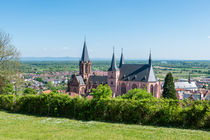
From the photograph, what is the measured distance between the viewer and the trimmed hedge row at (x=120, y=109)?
54.7 feet

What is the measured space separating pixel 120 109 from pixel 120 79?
4609 cm

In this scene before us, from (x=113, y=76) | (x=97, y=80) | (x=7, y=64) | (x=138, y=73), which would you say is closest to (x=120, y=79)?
(x=113, y=76)

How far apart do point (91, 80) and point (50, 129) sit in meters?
54.1

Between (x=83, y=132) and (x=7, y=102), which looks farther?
(x=7, y=102)

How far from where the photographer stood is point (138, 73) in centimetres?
6203

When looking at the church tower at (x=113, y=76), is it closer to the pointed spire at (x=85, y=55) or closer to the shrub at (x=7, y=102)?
the pointed spire at (x=85, y=55)

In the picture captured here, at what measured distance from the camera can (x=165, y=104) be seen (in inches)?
690

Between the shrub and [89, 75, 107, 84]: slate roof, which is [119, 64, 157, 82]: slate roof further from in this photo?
the shrub

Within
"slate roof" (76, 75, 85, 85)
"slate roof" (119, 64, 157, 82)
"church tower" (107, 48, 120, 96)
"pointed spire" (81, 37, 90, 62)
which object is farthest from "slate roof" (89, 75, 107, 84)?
"pointed spire" (81, 37, 90, 62)

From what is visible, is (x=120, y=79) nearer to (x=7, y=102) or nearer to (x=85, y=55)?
(x=85, y=55)

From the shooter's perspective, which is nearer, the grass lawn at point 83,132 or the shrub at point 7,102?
the grass lawn at point 83,132

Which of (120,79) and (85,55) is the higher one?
(85,55)

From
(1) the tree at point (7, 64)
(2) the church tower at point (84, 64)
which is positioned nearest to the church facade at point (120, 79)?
(2) the church tower at point (84, 64)

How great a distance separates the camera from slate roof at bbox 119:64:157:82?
197ft
